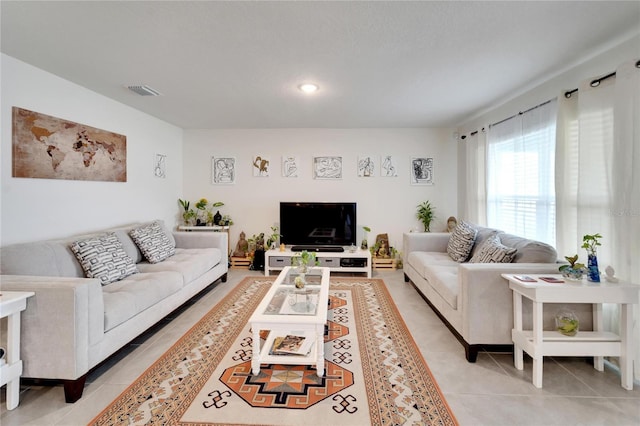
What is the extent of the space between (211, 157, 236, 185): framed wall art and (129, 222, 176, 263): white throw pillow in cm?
172

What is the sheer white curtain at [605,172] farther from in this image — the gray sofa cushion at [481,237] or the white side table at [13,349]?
the white side table at [13,349]

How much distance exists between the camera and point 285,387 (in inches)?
75.3

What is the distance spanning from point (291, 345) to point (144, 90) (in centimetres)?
308

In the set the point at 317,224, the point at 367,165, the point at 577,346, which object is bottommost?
the point at 577,346

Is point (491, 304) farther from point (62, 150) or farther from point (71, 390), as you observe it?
point (62, 150)

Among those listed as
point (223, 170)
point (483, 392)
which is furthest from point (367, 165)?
point (483, 392)

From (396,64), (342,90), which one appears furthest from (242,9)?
(342,90)

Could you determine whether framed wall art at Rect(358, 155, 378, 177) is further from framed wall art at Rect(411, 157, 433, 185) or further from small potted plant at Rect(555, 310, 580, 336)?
small potted plant at Rect(555, 310, 580, 336)

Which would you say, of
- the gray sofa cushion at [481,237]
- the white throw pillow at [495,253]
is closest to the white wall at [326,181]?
the gray sofa cushion at [481,237]

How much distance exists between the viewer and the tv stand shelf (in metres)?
4.55

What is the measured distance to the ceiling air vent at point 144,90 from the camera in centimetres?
311

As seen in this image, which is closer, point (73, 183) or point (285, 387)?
point (285, 387)

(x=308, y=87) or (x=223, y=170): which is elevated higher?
(x=308, y=87)

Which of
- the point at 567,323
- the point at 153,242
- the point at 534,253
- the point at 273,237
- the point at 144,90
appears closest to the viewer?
the point at 567,323
